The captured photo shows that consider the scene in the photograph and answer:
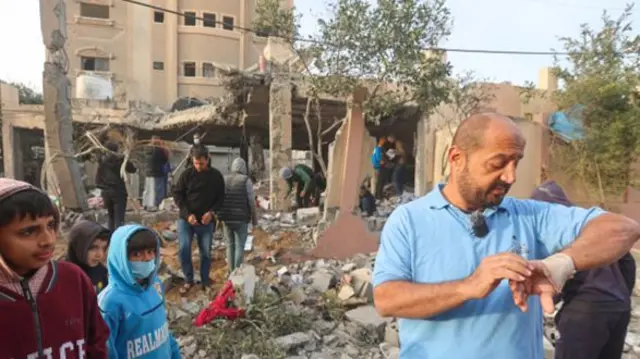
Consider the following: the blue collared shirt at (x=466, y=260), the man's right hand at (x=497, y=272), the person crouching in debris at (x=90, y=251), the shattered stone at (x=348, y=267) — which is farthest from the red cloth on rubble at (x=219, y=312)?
the man's right hand at (x=497, y=272)

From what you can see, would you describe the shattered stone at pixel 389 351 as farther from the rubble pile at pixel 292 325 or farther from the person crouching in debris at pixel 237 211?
the person crouching in debris at pixel 237 211

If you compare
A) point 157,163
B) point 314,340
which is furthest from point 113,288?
point 157,163

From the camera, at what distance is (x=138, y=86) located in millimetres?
26922

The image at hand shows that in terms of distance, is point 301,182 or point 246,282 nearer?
point 246,282

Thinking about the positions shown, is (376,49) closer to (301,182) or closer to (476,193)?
(301,182)

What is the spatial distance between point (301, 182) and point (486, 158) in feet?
31.0

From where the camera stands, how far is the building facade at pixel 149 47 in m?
26.5

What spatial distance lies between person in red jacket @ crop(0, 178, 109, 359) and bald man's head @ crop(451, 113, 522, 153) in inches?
53.5

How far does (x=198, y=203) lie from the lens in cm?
568

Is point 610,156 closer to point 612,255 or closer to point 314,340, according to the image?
point 314,340

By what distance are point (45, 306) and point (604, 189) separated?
9.98 meters

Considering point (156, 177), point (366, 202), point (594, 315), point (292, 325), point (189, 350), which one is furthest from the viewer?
point (156, 177)

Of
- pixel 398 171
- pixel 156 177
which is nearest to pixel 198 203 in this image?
pixel 156 177

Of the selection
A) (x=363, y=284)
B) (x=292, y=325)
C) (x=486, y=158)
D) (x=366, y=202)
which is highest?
(x=486, y=158)
